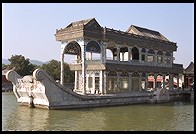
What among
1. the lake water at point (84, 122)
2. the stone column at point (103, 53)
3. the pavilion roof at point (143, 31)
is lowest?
the lake water at point (84, 122)

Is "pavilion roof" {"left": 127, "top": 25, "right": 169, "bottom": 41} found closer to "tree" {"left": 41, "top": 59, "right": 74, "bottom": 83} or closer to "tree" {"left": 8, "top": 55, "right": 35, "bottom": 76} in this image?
"tree" {"left": 41, "top": 59, "right": 74, "bottom": 83}

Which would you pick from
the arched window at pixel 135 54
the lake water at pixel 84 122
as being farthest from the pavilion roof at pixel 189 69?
the lake water at pixel 84 122

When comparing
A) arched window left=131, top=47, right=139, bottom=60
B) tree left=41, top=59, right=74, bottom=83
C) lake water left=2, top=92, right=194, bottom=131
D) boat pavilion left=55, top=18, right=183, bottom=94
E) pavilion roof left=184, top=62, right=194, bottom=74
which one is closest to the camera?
lake water left=2, top=92, right=194, bottom=131

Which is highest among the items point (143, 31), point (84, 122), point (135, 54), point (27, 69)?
point (143, 31)

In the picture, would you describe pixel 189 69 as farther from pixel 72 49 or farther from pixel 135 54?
pixel 72 49

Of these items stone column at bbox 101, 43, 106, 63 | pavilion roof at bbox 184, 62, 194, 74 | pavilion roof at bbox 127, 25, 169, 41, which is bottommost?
pavilion roof at bbox 184, 62, 194, 74

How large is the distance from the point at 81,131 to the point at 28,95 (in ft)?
34.8

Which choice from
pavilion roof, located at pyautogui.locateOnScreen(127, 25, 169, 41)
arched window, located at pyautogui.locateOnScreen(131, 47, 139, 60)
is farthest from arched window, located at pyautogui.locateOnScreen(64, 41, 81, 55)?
pavilion roof, located at pyautogui.locateOnScreen(127, 25, 169, 41)

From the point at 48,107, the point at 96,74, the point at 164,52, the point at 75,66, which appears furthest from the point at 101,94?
the point at 164,52

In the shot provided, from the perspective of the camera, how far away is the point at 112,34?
27.9 meters

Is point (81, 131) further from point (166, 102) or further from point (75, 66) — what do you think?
point (166, 102)

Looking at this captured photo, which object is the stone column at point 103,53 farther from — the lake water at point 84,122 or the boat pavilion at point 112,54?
the lake water at point 84,122

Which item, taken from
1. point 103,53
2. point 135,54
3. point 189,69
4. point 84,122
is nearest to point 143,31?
point 135,54

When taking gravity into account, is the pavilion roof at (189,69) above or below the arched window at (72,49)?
below
